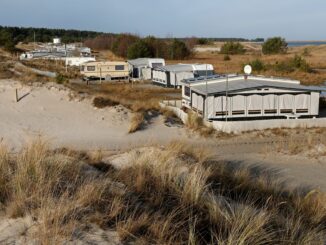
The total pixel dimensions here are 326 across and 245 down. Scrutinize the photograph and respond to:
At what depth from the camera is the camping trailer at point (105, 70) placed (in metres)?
44.8

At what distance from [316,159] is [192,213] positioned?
449 inches

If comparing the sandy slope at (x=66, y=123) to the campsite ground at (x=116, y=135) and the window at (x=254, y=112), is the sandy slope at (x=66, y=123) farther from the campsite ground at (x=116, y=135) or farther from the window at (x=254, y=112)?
the window at (x=254, y=112)

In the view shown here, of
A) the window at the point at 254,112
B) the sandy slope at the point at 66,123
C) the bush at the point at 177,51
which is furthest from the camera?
the bush at the point at 177,51

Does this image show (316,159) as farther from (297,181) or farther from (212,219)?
(212,219)

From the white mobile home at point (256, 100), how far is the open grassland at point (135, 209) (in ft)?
48.4

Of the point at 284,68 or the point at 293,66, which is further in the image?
the point at 293,66

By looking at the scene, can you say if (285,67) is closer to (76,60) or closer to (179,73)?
(179,73)

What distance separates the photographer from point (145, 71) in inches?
1836

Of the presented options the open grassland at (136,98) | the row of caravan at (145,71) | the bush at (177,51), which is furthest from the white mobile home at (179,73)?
the bush at (177,51)

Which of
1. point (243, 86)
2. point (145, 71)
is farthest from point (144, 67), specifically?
point (243, 86)

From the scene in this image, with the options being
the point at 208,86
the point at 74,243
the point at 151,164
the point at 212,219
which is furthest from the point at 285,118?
the point at 74,243

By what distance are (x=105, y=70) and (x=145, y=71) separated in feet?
14.3

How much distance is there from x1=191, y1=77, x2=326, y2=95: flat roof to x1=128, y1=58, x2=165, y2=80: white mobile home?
22.2 meters

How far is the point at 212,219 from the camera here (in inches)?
200
